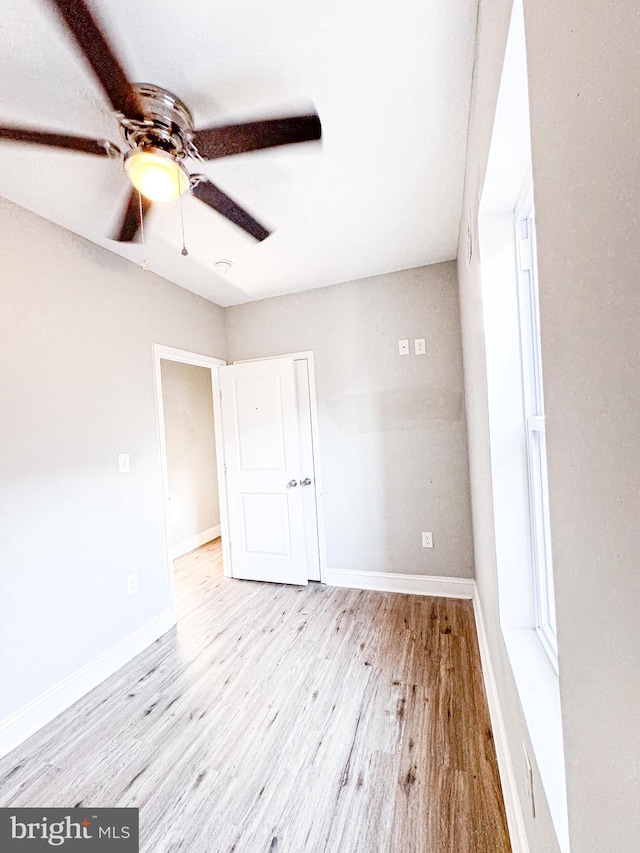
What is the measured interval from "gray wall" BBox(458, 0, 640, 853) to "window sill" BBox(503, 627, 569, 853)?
213 mm

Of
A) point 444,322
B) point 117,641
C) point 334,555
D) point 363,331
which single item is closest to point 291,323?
point 363,331

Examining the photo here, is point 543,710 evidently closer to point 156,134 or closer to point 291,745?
point 291,745

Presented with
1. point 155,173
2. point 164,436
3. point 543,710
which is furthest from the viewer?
point 164,436

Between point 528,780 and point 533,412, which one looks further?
point 533,412

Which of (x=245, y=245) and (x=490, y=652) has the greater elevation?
(x=245, y=245)

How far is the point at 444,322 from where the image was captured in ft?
8.91

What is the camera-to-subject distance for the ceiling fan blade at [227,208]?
1.63m

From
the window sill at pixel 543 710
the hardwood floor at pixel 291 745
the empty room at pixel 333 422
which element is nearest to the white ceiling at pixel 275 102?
the empty room at pixel 333 422

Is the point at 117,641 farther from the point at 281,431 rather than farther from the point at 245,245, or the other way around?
the point at 245,245

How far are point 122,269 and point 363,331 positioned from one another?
1.79 meters

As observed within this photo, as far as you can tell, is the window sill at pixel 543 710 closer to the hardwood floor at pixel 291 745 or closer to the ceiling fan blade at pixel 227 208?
the hardwood floor at pixel 291 745

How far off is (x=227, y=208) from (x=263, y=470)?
2.03m

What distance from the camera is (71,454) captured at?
6.53ft

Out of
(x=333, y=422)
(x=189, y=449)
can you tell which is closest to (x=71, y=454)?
(x=333, y=422)
